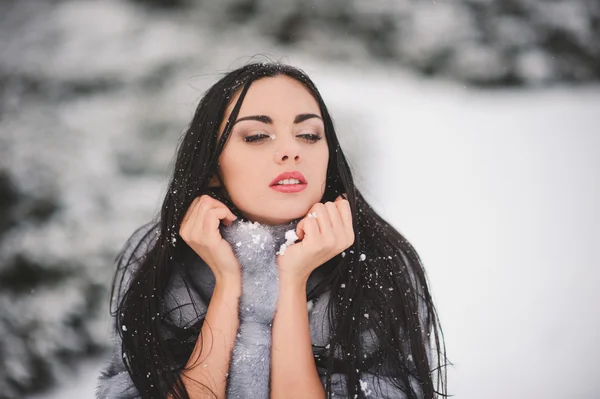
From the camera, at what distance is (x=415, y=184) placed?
3080 mm

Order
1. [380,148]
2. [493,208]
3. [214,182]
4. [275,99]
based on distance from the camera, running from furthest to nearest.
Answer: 1. [380,148]
2. [493,208]
3. [214,182]
4. [275,99]

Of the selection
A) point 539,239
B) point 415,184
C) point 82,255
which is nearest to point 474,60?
point 415,184

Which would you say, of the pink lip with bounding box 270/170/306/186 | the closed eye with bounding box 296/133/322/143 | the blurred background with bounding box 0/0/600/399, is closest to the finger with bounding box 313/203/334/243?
the pink lip with bounding box 270/170/306/186

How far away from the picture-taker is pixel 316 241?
1341mm

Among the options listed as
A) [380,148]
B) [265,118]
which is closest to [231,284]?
[265,118]

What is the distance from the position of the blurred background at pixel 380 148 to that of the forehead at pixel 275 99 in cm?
99

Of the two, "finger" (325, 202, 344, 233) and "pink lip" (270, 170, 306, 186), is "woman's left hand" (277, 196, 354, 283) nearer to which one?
"finger" (325, 202, 344, 233)

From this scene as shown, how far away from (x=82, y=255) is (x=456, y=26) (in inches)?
111

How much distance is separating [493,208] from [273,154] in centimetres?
197

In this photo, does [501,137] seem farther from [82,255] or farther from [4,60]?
[4,60]

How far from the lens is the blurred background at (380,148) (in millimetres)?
2566

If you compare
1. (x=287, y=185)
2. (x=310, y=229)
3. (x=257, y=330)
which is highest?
(x=287, y=185)

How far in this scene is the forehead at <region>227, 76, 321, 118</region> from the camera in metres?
1.44

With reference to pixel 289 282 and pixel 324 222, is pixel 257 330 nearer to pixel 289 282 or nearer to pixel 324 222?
pixel 289 282
